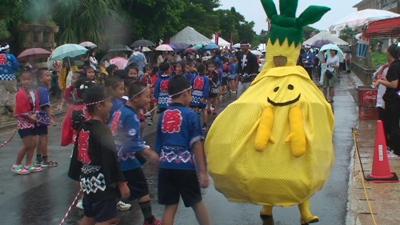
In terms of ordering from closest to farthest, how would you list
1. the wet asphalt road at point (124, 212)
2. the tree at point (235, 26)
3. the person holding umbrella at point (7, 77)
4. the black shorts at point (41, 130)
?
the wet asphalt road at point (124, 212) → the black shorts at point (41, 130) → the person holding umbrella at point (7, 77) → the tree at point (235, 26)

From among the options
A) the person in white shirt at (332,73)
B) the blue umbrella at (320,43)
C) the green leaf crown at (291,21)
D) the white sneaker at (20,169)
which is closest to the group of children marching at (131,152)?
the green leaf crown at (291,21)

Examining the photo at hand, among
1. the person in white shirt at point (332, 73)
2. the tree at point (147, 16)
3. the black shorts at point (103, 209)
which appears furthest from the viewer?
the tree at point (147, 16)

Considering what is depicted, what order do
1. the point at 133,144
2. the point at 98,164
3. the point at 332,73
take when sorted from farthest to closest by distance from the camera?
1. the point at 332,73
2. the point at 133,144
3. the point at 98,164

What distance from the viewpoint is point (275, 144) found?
203 inches

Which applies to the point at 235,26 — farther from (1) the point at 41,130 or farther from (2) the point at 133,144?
(2) the point at 133,144

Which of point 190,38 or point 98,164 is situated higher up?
point 190,38

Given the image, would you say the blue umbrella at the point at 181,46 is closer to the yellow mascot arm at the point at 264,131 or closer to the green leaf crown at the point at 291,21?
the green leaf crown at the point at 291,21

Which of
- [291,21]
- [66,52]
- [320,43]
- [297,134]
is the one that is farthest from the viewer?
[320,43]

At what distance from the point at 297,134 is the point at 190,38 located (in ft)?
89.4

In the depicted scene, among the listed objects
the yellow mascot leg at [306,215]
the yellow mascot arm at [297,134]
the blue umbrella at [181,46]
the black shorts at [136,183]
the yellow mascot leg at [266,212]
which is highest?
the yellow mascot arm at [297,134]

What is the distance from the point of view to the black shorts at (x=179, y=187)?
16.7 feet

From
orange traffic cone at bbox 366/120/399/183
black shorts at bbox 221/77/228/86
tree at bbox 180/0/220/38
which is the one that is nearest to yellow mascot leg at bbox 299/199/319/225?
orange traffic cone at bbox 366/120/399/183

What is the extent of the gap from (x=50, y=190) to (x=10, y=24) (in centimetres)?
1269

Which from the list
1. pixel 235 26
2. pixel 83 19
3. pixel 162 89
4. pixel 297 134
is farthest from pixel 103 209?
pixel 235 26
